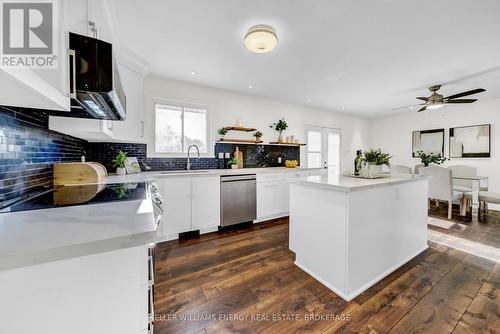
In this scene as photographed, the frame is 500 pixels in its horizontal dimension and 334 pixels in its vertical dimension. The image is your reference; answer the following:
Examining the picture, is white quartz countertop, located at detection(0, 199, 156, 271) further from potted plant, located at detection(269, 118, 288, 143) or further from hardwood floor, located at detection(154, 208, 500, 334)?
potted plant, located at detection(269, 118, 288, 143)

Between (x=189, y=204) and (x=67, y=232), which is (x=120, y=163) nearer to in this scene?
(x=189, y=204)

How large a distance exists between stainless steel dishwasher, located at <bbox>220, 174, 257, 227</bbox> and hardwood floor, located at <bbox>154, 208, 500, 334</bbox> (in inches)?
28.5

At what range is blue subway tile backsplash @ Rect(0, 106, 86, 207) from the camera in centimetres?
99

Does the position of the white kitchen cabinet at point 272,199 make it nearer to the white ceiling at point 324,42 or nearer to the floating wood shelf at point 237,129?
the floating wood shelf at point 237,129

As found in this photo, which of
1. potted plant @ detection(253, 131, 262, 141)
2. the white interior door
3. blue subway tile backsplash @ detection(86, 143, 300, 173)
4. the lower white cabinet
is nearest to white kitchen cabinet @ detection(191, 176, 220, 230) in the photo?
the lower white cabinet

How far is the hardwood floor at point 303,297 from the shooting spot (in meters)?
1.30

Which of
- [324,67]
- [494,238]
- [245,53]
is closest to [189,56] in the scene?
[245,53]

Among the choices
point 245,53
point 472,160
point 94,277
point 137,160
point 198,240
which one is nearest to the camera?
point 94,277

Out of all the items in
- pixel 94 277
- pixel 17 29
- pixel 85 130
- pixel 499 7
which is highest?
pixel 499 7

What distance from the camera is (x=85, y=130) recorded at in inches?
61.9

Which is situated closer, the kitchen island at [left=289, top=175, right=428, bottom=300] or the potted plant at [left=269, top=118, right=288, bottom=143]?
the kitchen island at [left=289, top=175, right=428, bottom=300]

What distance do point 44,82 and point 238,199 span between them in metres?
2.59

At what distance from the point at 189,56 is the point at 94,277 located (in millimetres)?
2639

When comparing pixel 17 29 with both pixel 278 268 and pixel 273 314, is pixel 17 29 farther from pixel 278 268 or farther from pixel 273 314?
pixel 278 268
